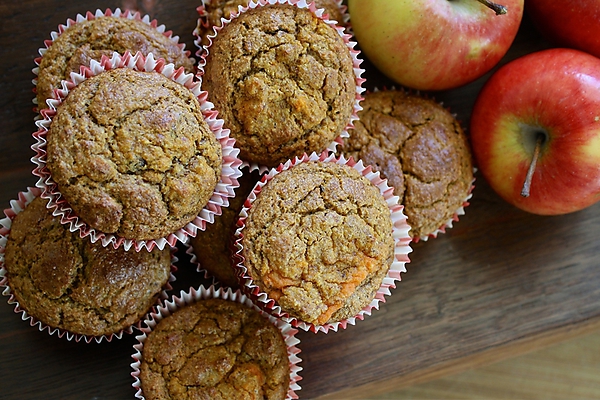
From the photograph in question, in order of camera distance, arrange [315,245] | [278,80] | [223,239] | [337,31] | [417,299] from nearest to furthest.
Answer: [315,245], [278,80], [337,31], [223,239], [417,299]

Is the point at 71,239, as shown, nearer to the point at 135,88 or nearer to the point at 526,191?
the point at 135,88

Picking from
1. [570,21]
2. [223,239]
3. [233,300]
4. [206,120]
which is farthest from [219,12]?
[570,21]

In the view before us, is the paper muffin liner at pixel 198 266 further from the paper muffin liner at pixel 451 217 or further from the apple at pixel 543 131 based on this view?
the apple at pixel 543 131

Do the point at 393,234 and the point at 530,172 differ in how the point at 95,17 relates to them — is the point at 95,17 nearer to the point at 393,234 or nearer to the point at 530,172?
the point at 393,234

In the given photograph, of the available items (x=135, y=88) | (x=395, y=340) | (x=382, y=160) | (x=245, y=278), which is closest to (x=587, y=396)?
(x=395, y=340)

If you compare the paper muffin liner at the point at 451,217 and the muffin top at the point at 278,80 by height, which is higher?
the muffin top at the point at 278,80

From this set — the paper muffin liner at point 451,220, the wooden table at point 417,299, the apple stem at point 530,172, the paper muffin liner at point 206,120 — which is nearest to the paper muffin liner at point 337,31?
the paper muffin liner at point 206,120

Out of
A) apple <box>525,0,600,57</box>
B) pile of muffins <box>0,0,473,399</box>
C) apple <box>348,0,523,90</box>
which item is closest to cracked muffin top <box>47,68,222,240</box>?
pile of muffins <box>0,0,473,399</box>
